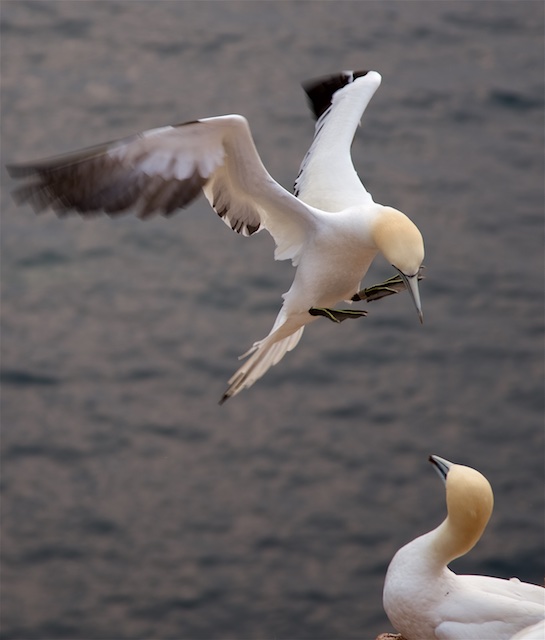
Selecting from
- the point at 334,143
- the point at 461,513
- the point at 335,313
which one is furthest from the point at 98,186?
the point at 461,513

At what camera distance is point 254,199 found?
4770mm

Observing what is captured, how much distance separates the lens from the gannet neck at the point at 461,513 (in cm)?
453

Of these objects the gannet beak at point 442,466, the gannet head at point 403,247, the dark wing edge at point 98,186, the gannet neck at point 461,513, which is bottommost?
the gannet neck at point 461,513

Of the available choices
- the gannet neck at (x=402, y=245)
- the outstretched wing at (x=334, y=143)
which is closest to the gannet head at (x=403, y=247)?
the gannet neck at (x=402, y=245)

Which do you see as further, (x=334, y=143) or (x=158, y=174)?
(x=334, y=143)

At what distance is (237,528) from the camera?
807cm

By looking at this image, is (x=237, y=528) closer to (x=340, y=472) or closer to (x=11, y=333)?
(x=340, y=472)

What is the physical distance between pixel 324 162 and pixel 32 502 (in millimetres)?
3698

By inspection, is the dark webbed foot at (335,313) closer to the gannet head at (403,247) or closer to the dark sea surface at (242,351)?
the gannet head at (403,247)

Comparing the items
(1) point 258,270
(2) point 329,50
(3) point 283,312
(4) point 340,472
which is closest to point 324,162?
(3) point 283,312

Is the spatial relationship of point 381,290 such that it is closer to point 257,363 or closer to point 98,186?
point 257,363

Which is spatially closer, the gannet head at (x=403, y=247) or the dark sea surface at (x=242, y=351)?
the gannet head at (x=403, y=247)

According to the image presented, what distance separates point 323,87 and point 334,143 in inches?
22.1

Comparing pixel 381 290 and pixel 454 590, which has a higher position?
pixel 381 290
